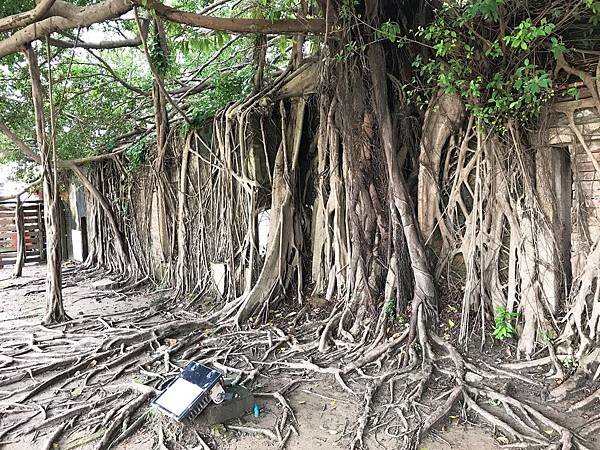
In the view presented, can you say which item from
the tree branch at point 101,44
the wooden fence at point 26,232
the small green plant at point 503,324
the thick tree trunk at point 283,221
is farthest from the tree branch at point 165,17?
Answer: the wooden fence at point 26,232

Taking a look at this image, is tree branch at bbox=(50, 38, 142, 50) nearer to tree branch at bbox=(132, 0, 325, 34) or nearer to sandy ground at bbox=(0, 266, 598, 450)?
tree branch at bbox=(132, 0, 325, 34)

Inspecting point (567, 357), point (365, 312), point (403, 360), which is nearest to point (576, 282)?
point (567, 357)

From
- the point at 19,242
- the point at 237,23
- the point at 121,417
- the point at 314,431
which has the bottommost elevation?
the point at 314,431

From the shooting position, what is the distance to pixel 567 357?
2.81 m

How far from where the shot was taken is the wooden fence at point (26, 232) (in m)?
9.59

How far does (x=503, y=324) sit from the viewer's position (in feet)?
10.3

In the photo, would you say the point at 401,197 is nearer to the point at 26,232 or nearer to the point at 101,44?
the point at 101,44

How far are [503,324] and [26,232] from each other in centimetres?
982

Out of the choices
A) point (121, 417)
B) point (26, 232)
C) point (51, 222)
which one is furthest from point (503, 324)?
point (26, 232)

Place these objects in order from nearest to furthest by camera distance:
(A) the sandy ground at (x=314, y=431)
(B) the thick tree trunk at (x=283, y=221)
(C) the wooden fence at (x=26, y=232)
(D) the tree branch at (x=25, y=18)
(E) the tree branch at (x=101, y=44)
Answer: (A) the sandy ground at (x=314, y=431)
(D) the tree branch at (x=25, y=18)
(B) the thick tree trunk at (x=283, y=221)
(E) the tree branch at (x=101, y=44)
(C) the wooden fence at (x=26, y=232)

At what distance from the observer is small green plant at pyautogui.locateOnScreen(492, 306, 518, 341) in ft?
10.2

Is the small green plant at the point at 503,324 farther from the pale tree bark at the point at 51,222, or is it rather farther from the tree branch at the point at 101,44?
the tree branch at the point at 101,44

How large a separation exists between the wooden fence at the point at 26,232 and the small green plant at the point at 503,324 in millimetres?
9399

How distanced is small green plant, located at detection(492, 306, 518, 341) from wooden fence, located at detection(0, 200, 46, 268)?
9.40 meters
